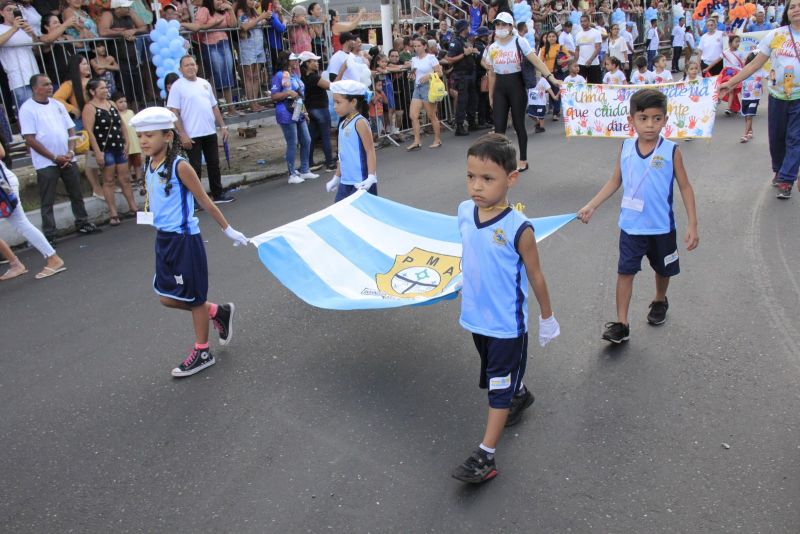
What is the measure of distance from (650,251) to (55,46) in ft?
28.5

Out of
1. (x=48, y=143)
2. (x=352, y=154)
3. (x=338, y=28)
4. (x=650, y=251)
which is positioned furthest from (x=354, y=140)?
(x=338, y=28)

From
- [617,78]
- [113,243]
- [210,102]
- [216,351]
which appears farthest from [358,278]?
[617,78]

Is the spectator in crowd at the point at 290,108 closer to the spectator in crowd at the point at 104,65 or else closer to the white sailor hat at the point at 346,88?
the spectator in crowd at the point at 104,65

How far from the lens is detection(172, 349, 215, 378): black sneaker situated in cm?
480

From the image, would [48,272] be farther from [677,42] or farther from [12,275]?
[677,42]

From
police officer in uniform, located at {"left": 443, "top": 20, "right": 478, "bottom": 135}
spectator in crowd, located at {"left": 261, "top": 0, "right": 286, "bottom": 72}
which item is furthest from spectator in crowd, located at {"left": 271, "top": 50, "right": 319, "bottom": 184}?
police officer in uniform, located at {"left": 443, "top": 20, "right": 478, "bottom": 135}

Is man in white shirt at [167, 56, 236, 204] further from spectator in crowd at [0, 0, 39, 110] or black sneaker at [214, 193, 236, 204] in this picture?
spectator in crowd at [0, 0, 39, 110]

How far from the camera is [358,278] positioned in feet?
16.3

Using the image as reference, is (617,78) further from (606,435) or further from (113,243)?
(606,435)

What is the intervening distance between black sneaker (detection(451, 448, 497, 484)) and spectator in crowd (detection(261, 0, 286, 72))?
10544 millimetres

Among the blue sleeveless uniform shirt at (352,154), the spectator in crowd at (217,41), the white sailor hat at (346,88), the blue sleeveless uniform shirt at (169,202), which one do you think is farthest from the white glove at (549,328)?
the spectator in crowd at (217,41)

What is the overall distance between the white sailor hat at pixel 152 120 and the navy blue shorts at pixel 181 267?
0.71 m

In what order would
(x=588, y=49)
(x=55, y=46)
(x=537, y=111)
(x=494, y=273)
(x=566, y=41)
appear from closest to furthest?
(x=494, y=273) < (x=55, y=46) < (x=537, y=111) < (x=588, y=49) < (x=566, y=41)

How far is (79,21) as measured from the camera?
10.2 meters
